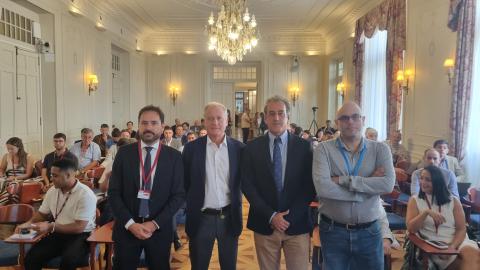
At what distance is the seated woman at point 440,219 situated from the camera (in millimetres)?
3256

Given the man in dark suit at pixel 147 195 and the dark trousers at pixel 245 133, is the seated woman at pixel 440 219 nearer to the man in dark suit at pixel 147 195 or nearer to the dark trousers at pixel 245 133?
the man in dark suit at pixel 147 195

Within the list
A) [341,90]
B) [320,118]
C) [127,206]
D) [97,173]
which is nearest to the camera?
[127,206]

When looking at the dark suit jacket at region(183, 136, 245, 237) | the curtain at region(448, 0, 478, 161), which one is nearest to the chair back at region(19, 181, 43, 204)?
the dark suit jacket at region(183, 136, 245, 237)

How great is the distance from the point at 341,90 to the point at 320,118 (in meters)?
2.72

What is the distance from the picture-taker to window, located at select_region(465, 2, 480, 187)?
18.6ft

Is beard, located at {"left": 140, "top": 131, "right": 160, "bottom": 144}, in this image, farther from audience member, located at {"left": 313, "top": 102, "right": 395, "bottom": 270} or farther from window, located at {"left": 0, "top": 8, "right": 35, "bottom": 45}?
window, located at {"left": 0, "top": 8, "right": 35, "bottom": 45}

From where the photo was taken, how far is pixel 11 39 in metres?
6.64

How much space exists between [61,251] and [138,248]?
1.07 m

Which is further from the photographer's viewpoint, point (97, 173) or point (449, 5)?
point (449, 5)

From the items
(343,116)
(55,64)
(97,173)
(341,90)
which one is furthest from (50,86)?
(341,90)

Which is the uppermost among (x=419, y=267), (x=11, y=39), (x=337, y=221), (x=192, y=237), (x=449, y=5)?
(x=449, y=5)

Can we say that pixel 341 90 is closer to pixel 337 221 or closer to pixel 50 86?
pixel 50 86

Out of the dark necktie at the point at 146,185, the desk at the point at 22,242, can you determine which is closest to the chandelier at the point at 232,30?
the dark necktie at the point at 146,185

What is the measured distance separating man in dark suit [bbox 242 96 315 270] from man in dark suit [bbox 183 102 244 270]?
142 mm
